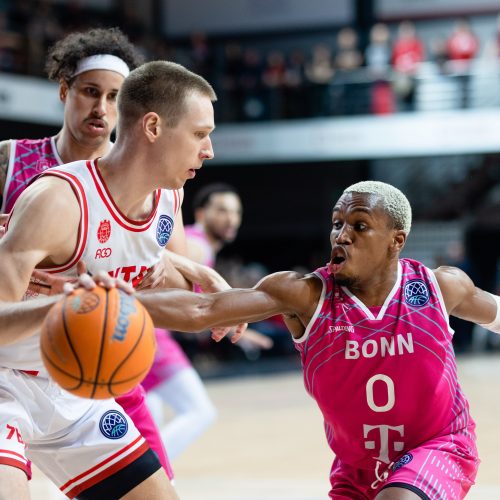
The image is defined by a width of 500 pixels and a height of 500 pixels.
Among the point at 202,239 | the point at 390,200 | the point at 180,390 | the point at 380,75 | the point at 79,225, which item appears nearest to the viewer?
the point at 79,225

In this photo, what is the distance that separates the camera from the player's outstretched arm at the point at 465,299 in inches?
146

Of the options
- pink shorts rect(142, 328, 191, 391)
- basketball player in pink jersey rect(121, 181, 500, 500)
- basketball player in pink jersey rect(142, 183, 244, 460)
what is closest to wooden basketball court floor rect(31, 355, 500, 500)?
basketball player in pink jersey rect(142, 183, 244, 460)

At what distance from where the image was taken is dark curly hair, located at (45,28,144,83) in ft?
13.7

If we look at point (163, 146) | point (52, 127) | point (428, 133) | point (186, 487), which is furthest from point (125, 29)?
point (163, 146)

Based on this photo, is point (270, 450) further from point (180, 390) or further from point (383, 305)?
point (383, 305)

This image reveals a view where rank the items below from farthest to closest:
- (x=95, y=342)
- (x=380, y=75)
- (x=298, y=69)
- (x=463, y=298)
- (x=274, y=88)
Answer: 1. (x=298, y=69)
2. (x=274, y=88)
3. (x=380, y=75)
4. (x=463, y=298)
5. (x=95, y=342)

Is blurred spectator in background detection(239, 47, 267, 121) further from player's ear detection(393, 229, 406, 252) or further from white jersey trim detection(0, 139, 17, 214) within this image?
player's ear detection(393, 229, 406, 252)

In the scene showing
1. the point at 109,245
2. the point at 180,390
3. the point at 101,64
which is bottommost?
the point at 180,390

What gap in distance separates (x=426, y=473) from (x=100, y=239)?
1.44 meters

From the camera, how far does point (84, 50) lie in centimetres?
418

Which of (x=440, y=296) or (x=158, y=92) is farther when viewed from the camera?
(x=440, y=296)

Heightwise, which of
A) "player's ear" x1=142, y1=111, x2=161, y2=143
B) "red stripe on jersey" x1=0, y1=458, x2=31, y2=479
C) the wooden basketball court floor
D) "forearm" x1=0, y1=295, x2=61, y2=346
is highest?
"player's ear" x1=142, y1=111, x2=161, y2=143

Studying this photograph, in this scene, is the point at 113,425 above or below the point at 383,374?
below

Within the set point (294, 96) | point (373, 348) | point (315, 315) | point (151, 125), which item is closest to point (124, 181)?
point (151, 125)
